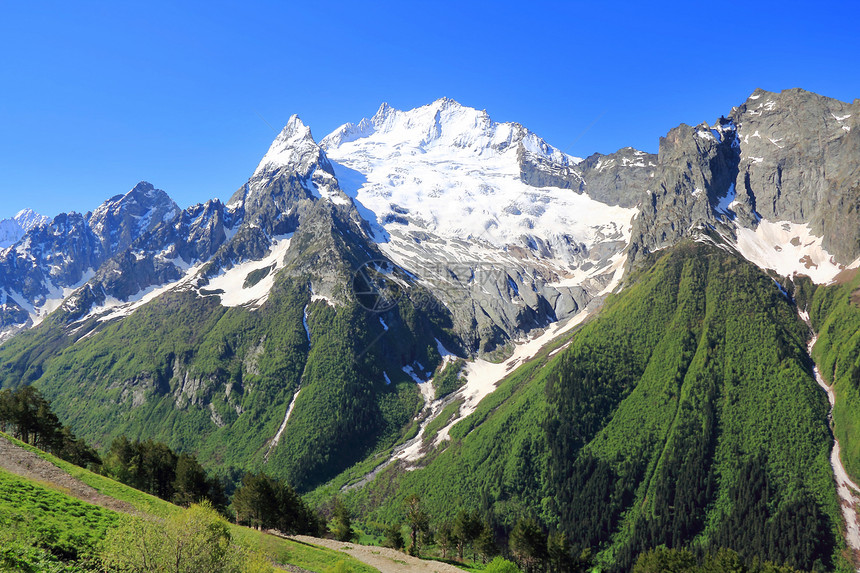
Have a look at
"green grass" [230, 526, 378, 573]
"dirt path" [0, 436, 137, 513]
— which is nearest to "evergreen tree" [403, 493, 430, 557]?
"green grass" [230, 526, 378, 573]

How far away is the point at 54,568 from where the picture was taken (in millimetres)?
31266

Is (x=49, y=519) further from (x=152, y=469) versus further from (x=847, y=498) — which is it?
(x=847, y=498)

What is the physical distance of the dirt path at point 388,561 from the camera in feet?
228

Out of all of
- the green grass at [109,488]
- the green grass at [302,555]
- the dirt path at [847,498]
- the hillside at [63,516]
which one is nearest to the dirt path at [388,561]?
the green grass at [302,555]

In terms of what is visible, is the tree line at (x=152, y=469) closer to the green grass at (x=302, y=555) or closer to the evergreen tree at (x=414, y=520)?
the evergreen tree at (x=414, y=520)

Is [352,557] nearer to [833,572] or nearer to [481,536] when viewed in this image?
[481,536]

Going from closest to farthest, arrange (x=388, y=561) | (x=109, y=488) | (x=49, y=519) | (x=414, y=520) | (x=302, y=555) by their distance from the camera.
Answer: (x=49, y=519) < (x=109, y=488) < (x=302, y=555) < (x=388, y=561) < (x=414, y=520)

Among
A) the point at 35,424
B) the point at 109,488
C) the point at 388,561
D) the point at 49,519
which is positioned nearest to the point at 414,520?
the point at 388,561

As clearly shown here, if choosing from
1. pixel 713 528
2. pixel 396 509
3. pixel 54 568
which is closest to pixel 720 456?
pixel 713 528

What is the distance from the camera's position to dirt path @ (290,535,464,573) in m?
69.4

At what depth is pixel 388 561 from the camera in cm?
7231

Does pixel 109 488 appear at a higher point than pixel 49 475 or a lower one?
lower

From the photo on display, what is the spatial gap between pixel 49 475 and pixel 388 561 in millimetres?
47672

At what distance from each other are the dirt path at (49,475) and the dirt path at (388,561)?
3308 cm
